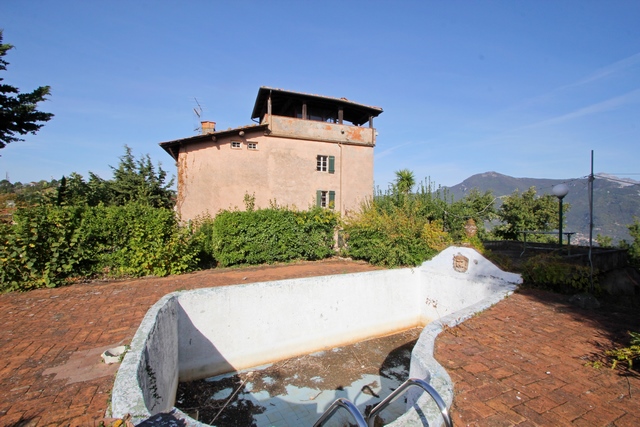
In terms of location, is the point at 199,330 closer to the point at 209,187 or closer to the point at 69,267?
the point at 69,267

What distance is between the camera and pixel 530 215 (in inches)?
989

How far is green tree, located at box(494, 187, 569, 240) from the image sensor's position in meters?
25.0

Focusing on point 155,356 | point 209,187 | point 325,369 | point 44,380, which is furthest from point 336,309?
point 209,187

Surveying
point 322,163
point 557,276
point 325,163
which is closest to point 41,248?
point 557,276

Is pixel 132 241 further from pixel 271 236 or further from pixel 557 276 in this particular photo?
pixel 557 276

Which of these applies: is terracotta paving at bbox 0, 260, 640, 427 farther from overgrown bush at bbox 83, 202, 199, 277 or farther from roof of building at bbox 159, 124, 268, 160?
roof of building at bbox 159, 124, 268, 160

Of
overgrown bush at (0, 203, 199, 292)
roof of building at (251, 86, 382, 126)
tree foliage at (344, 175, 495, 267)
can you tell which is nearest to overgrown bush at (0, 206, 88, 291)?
overgrown bush at (0, 203, 199, 292)

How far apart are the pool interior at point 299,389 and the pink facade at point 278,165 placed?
27.6ft

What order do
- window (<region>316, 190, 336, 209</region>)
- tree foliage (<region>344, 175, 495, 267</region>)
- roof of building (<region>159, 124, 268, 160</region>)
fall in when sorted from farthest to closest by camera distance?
1. window (<region>316, 190, 336, 209</region>)
2. roof of building (<region>159, 124, 268, 160</region>)
3. tree foliage (<region>344, 175, 495, 267</region>)

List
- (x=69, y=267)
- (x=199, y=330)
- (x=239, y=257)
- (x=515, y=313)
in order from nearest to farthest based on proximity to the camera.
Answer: (x=515, y=313), (x=199, y=330), (x=69, y=267), (x=239, y=257)

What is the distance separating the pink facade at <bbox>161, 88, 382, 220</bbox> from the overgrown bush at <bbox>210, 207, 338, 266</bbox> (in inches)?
90.8

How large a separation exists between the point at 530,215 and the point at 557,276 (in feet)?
71.2

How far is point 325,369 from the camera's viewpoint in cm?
769

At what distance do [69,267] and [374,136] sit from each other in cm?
1731
